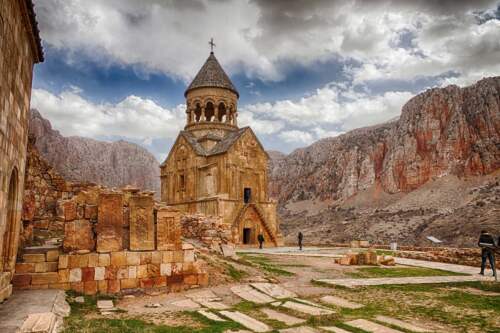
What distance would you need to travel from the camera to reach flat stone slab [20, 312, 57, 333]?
3734 millimetres

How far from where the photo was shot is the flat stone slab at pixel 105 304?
20.5ft

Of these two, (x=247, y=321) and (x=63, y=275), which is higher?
(x=63, y=275)

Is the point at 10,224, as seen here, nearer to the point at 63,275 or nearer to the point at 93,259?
the point at 63,275

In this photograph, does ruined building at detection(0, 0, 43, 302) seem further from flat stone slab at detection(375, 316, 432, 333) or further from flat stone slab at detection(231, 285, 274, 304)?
flat stone slab at detection(375, 316, 432, 333)

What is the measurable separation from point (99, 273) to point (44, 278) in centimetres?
93

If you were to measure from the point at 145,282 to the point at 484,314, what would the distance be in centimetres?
598

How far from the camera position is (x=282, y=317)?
5.53m

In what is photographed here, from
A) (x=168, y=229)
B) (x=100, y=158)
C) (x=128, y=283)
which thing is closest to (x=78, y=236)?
(x=128, y=283)

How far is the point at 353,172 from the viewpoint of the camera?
73.3 m

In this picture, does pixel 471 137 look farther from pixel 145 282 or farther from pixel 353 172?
pixel 145 282

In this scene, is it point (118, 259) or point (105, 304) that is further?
point (118, 259)

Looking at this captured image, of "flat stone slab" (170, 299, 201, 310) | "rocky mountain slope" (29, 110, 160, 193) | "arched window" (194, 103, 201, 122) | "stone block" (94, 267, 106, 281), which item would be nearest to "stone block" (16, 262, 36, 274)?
"stone block" (94, 267, 106, 281)

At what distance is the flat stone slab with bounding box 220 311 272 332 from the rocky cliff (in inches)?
2226

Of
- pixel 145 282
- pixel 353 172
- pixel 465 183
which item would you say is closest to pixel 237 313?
pixel 145 282
